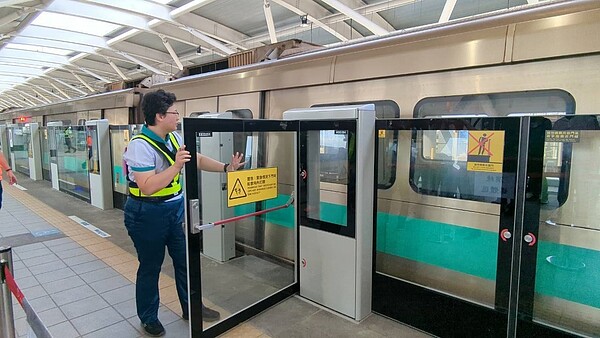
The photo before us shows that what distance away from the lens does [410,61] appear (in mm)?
2842

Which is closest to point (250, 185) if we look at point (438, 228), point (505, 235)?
point (438, 228)

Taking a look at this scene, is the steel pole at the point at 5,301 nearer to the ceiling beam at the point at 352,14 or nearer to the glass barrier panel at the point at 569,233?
the glass barrier panel at the point at 569,233

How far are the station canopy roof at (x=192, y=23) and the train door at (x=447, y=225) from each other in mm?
3585

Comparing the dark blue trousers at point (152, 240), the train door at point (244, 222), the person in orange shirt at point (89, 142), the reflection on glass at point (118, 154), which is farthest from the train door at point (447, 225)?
the person in orange shirt at point (89, 142)

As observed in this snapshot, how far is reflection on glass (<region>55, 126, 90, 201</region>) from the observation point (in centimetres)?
760

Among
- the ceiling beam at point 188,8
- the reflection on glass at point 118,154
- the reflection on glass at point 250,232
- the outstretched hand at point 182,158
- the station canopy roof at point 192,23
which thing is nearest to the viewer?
the outstretched hand at point 182,158

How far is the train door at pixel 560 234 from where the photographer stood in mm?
2172

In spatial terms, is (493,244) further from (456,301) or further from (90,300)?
(90,300)

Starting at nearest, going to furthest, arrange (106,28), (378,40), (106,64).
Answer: (378,40) → (106,28) → (106,64)

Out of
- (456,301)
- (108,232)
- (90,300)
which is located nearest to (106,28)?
(108,232)

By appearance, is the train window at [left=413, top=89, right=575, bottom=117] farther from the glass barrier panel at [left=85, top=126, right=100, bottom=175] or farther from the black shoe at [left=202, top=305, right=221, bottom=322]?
the glass barrier panel at [left=85, top=126, right=100, bottom=175]

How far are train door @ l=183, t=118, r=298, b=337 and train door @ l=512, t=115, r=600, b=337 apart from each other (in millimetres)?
1908

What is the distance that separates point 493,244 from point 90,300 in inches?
138

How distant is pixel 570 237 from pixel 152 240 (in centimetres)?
283
